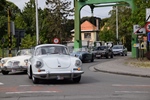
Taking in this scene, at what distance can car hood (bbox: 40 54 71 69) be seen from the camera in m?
14.3

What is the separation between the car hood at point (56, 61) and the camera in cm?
1425

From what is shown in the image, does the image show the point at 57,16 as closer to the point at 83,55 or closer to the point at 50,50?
the point at 83,55

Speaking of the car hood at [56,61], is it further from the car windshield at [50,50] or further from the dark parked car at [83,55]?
the dark parked car at [83,55]

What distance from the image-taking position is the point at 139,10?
34.0m

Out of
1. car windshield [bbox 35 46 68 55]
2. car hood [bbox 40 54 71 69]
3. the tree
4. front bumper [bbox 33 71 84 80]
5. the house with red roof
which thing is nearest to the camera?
front bumper [bbox 33 71 84 80]

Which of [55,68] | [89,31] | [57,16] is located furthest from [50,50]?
[89,31]

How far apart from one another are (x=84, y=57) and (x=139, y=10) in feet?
22.1

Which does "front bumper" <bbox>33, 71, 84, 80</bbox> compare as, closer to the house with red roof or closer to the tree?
the tree

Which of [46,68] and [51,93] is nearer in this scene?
[51,93]

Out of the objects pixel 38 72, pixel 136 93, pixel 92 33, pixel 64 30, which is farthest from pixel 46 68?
pixel 92 33

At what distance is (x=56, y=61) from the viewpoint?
14438 mm

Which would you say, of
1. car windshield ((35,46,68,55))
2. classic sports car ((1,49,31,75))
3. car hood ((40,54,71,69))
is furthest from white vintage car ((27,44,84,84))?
classic sports car ((1,49,31,75))

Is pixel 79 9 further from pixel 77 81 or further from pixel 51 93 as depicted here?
pixel 51 93

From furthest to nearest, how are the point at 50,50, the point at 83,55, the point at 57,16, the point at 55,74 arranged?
the point at 57,16 < the point at 83,55 < the point at 50,50 < the point at 55,74
